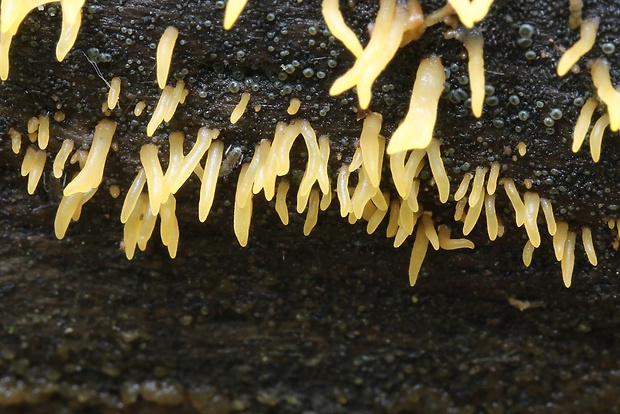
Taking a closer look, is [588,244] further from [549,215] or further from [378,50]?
[378,50]

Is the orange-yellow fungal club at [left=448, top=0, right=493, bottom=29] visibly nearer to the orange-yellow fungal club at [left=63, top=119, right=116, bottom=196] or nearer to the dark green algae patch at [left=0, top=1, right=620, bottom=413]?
the dark green algae patch at [left=0, top=1, right=620, bottom=413]

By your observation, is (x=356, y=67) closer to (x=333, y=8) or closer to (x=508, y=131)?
(x=333, y=8)

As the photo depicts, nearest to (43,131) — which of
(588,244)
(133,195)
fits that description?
(133,195)

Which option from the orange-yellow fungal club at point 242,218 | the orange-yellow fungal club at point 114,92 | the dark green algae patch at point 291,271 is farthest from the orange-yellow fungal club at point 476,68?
the orange-yellow fungal club at point 114,92

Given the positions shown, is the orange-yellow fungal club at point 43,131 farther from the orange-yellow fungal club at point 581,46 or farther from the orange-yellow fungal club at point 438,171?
the orange-yellow fungal club at point 581,46

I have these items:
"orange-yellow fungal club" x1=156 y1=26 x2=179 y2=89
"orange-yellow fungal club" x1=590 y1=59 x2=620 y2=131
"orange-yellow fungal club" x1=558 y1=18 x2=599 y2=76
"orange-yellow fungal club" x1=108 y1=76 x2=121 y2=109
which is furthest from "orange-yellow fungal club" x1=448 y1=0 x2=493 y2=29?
"orange-yellow fungal club" x1=108 y1=76 x2=121 y2=109

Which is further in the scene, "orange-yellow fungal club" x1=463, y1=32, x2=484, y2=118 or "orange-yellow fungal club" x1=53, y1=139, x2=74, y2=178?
"orange-yellow fungal club" x1=53, y1=139, x2=74, y2=178
